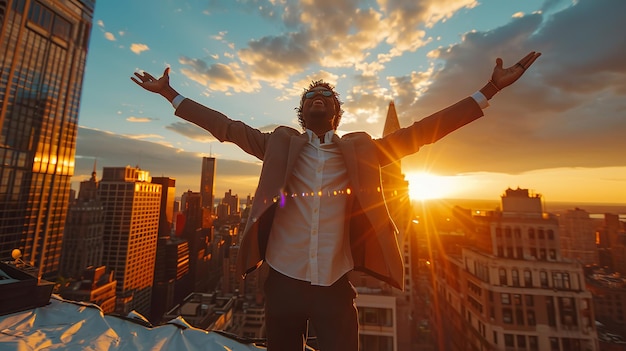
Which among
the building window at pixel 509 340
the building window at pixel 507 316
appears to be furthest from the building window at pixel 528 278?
the building window at pixel 509 340

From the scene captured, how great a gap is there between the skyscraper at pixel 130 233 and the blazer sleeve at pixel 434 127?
3237 inches

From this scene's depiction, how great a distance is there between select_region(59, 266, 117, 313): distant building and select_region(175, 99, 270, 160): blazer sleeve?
65.5m

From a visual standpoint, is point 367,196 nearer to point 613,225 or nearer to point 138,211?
point 613,225

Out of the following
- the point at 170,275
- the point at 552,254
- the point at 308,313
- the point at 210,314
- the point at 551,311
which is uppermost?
the point at 308,313

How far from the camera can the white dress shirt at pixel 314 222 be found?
6.31ft

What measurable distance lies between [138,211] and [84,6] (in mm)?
56045

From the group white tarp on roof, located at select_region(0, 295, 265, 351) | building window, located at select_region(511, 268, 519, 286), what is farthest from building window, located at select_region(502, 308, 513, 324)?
white tarp on roof, located at select_region(0, 295, 265, 351)

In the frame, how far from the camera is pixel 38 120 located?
5744 cm

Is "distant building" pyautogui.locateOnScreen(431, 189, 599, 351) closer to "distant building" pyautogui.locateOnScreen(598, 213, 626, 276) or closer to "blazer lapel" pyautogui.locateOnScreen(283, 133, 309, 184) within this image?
"blazer lapel" pyautogui.locateOnScreen(283, 133, 309, 184)

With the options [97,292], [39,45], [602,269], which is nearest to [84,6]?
[39,45]

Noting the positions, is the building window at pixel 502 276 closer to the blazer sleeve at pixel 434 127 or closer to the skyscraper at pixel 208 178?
the blazer sleeve at pixel 434 127

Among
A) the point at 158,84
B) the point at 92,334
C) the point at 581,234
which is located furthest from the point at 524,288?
the point at 581,234

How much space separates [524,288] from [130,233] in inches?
3460

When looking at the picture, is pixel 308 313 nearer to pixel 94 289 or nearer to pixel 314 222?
pixel 314 222
